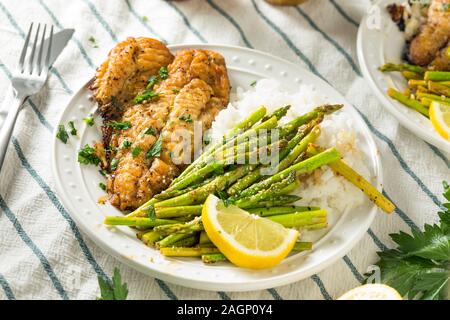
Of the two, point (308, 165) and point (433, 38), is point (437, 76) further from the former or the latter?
point (308, 165)

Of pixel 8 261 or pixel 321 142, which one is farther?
pixel 321 142

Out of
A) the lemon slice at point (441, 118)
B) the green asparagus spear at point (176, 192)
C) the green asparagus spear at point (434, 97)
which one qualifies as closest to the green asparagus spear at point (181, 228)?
the green asparagus spear at point (176, 192)

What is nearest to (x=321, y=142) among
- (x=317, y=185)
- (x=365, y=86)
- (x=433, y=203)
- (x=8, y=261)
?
(x=317, y=185)

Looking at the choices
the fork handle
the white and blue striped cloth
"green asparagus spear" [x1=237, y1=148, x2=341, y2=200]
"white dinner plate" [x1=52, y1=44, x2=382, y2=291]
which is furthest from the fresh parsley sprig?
the fork handle

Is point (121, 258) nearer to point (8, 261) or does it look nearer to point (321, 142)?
point (8, 261)

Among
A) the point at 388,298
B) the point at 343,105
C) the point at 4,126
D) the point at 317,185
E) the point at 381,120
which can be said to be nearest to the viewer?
the point at 388,298

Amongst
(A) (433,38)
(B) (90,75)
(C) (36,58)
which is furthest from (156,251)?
(A) (433,38)
